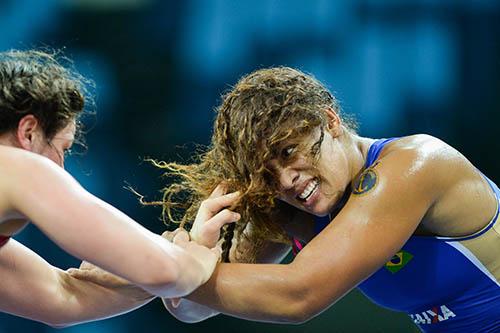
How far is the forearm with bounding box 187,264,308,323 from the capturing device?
2.20m

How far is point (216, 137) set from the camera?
8.06 feet

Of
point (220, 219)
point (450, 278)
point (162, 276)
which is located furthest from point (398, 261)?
point (162, 276)

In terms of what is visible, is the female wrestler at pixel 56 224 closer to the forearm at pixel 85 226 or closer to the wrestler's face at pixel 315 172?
the forearm at pixel 85 226

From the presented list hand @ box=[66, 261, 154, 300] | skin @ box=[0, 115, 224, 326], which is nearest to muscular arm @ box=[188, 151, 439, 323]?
skin @ box=[0, 115, 224, 326]

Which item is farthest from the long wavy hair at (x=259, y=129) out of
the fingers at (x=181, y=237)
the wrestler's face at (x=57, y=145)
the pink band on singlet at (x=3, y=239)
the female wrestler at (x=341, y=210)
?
the pink band on singlet at (x=3, y=239)

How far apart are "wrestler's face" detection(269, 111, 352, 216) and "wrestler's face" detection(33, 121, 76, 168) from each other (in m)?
0.55

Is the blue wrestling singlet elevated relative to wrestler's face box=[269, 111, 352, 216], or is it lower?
lower

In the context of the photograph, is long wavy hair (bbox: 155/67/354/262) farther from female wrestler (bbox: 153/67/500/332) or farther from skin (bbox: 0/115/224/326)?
skin (bbox: 0/115/224/326)

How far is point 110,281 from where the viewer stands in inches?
99.4

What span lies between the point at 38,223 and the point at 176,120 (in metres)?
2.10

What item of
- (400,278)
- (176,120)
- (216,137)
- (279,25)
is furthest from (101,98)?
(400,278)

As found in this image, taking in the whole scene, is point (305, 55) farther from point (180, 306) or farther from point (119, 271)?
point (119, 271)

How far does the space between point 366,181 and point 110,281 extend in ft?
2.71

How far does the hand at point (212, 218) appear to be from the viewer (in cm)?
229
